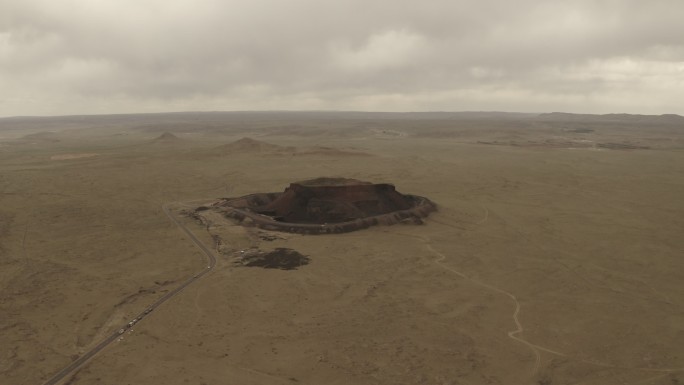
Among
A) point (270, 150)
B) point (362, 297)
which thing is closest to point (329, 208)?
point (362, 297)

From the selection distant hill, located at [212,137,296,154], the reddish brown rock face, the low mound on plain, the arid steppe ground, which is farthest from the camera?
distant hill, located at [212,137,296,154]

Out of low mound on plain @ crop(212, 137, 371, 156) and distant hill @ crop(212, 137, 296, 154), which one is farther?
distant hill @ crop(212, 137, 296, 154)

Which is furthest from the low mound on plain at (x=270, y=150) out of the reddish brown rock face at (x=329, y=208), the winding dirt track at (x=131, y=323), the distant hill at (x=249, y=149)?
the winding dirt track at (x=131, y=323)

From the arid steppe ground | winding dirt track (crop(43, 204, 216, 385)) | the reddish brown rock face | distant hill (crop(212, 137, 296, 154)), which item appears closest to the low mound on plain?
distant hill (crop(212, 137, 296, 154))

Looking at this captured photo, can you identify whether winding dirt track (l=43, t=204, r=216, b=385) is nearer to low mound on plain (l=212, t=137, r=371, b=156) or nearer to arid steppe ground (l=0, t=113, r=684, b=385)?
arid steppe ground (l=0, t=113, r=684, b=385)

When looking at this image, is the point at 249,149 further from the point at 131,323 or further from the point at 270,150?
the point at 131,323

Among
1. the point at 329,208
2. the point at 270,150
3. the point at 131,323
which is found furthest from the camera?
the point at 270,150

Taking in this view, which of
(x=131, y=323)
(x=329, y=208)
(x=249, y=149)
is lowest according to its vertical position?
(x=131, y=323)

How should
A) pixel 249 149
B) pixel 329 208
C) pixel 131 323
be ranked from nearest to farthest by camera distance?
1. pixel 131 323
2. pixel 329 208
3. pixel 249 149

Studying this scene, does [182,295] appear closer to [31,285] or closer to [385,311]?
[31,285]
